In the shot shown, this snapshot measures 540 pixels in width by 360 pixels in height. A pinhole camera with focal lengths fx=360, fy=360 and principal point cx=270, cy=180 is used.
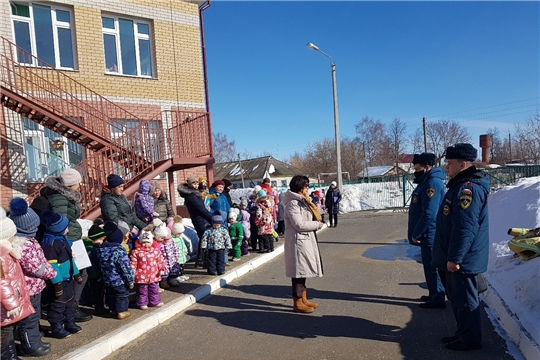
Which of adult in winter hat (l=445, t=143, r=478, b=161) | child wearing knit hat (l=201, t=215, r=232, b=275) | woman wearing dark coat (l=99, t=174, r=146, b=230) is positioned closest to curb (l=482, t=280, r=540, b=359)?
adult in winter hat (l=445, t=143, r=478, b=161)

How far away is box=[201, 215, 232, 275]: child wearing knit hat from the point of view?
6277mm

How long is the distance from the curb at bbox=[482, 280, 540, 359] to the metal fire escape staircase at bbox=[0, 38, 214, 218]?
302 inches

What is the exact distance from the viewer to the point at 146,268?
15.4 feet

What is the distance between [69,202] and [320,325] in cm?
340

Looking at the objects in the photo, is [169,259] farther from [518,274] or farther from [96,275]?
[518,274]

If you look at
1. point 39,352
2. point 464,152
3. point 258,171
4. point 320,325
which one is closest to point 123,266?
point 39,352

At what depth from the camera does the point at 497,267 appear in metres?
Answer: 5.46

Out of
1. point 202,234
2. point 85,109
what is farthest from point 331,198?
point 85,109

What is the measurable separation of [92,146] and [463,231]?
30.6 feet

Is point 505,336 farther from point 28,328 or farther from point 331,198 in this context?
point 331,198

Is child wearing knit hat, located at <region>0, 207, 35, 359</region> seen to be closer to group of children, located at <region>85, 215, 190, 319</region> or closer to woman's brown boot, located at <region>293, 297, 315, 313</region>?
group of children, located at <region>85, 215, 190, 319</region>

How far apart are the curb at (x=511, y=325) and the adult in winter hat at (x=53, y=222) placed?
4.78 metres

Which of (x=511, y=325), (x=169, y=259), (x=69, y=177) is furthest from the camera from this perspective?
(x=169, y=259)

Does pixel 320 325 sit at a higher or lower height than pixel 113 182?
lower
